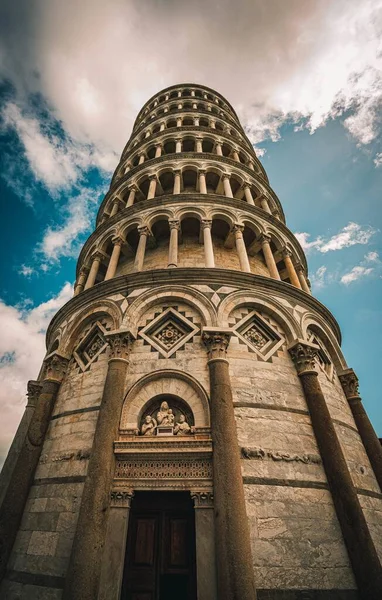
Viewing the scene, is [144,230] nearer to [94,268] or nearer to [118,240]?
[118,240]

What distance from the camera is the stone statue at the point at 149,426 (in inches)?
242

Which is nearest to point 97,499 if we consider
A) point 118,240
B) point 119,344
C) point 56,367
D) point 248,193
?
point 119,344

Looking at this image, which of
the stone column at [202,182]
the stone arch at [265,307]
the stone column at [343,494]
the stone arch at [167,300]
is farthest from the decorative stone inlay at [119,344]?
the stone column at [202,182]

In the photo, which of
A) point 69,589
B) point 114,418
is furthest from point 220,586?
point 114,418

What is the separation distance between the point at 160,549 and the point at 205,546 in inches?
43.7

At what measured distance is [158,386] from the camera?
22.1 feet

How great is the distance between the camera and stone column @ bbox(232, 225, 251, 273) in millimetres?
9289

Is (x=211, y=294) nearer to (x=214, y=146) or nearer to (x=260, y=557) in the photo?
(x=260, y=557)

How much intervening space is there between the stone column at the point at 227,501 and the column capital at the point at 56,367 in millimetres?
4338

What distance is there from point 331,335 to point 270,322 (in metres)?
2.77

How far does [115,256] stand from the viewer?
35.2ft

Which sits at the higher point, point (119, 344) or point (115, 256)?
point (115, 256)

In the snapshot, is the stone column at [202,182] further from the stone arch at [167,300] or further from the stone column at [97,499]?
the stone column at [97,499]

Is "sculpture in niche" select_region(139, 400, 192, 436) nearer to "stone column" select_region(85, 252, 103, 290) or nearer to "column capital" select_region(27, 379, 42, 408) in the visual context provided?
"column capital" select_region(27, 379, 42, 408)
